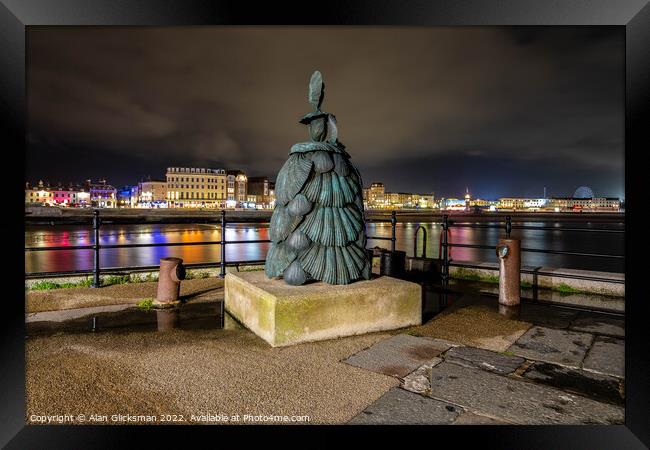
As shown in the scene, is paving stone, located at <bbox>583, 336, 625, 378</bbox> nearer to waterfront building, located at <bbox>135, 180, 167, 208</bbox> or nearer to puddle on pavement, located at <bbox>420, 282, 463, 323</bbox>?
puddle on pavement, located at <bbox>420, 282, 463, 323</bbox>

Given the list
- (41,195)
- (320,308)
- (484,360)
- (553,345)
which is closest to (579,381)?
(484,360)

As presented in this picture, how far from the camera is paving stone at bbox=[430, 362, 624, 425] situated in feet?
6.40

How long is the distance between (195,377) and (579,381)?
258cm

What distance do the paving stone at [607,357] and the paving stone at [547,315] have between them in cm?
51

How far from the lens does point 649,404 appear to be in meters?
1.80

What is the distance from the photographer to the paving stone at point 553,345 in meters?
2.81

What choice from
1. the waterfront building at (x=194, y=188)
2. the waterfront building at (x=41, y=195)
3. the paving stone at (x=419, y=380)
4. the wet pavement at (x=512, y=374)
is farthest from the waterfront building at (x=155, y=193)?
the paving stone at (x=419, y=380)

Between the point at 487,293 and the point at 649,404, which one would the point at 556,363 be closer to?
the point at 649,404

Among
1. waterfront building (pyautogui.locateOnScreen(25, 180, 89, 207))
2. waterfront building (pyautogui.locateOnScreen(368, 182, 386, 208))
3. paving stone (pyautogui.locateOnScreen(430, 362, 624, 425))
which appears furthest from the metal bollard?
waterfront building (pyautogui.locateOnScreen(368, 182, 386, 208))

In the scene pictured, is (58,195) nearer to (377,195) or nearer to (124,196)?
(124,196)

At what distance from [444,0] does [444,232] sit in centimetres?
462

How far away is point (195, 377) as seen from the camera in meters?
2.33

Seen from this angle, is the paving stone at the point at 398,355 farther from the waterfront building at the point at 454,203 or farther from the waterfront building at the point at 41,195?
the waterfront building at the point at 454,203

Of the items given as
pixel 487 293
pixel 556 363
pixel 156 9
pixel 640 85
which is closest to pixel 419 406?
pixel 556 363
